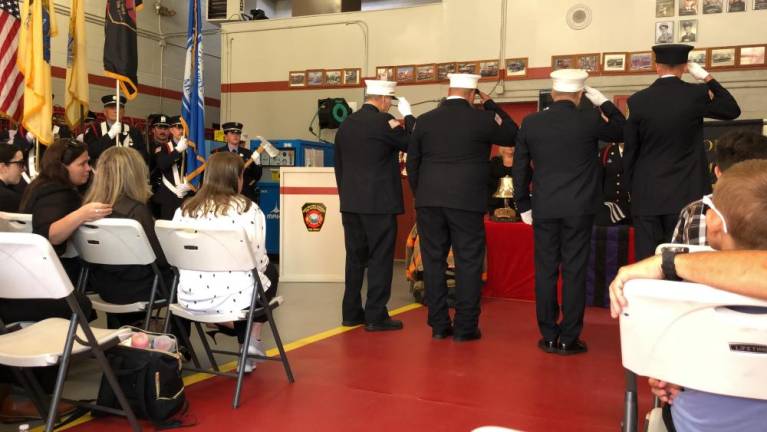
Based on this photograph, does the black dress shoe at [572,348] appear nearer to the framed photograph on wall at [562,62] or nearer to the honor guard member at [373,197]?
the honor guard member at [373,197]

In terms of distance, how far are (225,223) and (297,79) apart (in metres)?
8.68

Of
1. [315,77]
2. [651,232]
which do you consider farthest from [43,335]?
[315,77]

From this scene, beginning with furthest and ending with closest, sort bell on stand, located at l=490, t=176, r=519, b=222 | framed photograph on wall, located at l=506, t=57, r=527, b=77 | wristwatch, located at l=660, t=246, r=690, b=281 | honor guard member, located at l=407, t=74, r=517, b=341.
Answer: framed photograph on wall, located at l=506, t=57, r=527, b=77
bell on stand, located at l=490, t=176, r=519, b=222
honor guard member, located at l=407, t=74, r=517, b=341
wristwatch, located at l=660, t=246, r=690, b=281

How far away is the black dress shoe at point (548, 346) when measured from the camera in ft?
14.0

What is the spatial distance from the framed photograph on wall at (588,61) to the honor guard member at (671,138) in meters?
5.49

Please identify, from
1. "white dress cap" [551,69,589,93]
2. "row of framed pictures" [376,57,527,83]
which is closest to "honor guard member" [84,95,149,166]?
"row of framed pictures" [376,57,527,83]

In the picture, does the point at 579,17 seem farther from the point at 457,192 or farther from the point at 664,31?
the point at 457,192

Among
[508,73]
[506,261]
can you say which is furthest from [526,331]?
[508,73]

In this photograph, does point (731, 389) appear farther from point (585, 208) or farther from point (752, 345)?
point (585, 208)

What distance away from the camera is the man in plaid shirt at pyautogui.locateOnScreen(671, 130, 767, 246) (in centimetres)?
243

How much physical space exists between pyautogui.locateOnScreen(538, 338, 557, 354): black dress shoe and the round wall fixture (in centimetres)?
641

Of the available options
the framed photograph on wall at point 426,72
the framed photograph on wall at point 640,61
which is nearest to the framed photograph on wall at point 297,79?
the framed photograph on wall at point 426,72

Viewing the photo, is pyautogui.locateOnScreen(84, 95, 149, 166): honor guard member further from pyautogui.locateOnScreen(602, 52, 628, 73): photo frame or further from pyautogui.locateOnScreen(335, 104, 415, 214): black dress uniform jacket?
pyautogui.locateOnScreen(602, 52, 628, 73): photo frame

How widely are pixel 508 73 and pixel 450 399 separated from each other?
748 cm
